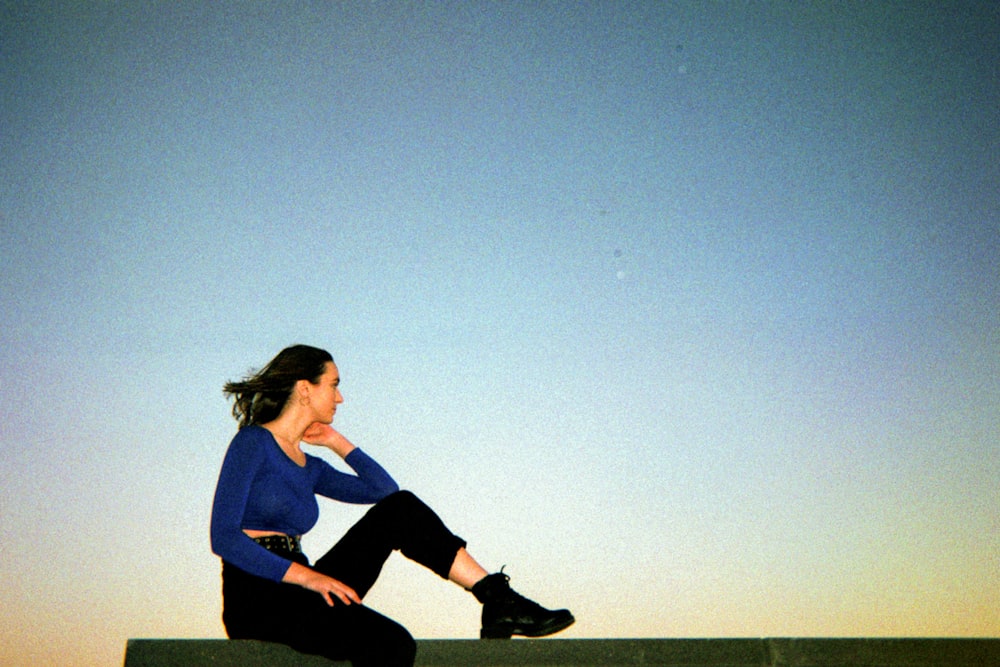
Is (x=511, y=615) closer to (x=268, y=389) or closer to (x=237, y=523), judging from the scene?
(x=237, y=523)

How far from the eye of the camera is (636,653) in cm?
267

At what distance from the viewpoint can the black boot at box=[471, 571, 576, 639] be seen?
3.17 meters

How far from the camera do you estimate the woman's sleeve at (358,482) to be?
12.8ft

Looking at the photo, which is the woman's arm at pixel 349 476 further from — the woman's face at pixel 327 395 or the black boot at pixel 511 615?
the black boot at pixel 511 615

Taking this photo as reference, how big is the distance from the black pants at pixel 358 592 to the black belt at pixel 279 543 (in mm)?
51

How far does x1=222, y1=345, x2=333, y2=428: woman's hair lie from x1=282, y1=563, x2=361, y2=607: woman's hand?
89 cm

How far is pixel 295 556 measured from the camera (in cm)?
338

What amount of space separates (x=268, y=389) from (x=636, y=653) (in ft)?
6.67

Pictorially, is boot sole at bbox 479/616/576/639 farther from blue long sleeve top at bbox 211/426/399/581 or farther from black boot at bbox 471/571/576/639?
blue long sleeve top at bbox 211/426/399/581

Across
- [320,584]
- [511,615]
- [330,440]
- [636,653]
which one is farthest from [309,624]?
[330,440]

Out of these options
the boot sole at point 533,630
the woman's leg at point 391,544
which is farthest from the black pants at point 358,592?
the boot sole at point 533,630

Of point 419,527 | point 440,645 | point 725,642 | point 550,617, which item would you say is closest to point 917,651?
point 725,642

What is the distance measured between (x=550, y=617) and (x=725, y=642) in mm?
736

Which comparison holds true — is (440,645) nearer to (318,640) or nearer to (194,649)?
(318,640)
